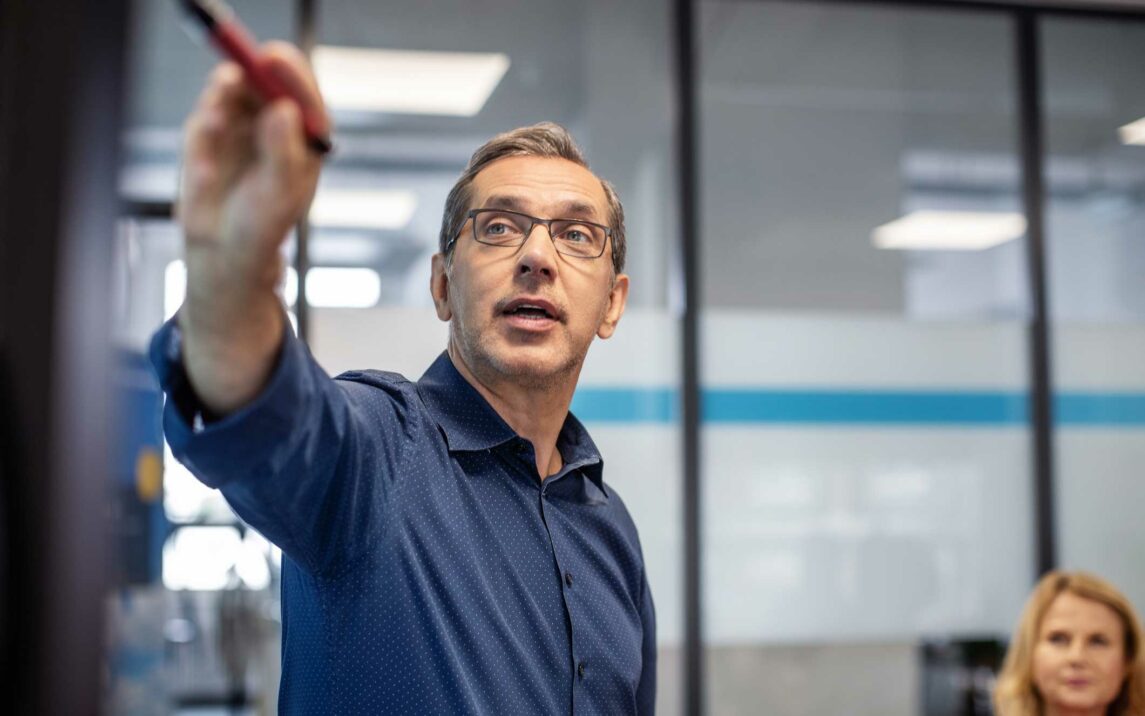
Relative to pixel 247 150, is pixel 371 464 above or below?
below

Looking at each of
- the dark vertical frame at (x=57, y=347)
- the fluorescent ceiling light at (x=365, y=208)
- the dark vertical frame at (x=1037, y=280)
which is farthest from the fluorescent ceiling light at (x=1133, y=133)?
the dark vertical frame at (x=57, y=347)

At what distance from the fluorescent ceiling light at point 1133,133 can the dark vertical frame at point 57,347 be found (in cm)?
393

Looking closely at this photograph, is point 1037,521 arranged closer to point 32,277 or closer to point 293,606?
point 293,606

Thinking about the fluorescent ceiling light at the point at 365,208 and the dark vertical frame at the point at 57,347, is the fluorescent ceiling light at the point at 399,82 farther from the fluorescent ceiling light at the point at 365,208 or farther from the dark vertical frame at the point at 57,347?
the dark vertical frame at the point at 57,347

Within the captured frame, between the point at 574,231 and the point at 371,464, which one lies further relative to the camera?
the point at 574,231

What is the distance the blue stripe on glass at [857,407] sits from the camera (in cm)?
322

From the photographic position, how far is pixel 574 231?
1238mm

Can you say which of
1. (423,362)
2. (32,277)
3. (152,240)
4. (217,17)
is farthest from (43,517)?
(152,240)

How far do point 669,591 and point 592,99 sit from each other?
144 centimetres

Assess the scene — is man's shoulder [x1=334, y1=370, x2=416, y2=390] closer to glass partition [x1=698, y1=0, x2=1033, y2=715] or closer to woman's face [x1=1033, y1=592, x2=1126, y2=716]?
woman's face [x1=1033, y1=592, x2=1126, y2=716]

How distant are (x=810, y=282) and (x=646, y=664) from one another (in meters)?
2.23

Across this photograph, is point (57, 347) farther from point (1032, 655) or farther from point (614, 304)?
point (1032, 655)

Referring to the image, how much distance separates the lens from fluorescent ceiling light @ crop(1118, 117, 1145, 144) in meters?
3.64

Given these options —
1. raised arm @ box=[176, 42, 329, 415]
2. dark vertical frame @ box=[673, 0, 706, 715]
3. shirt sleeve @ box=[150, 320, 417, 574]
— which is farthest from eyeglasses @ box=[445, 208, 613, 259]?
dark vertical frame @ box=[673, 0, 706, 715]
